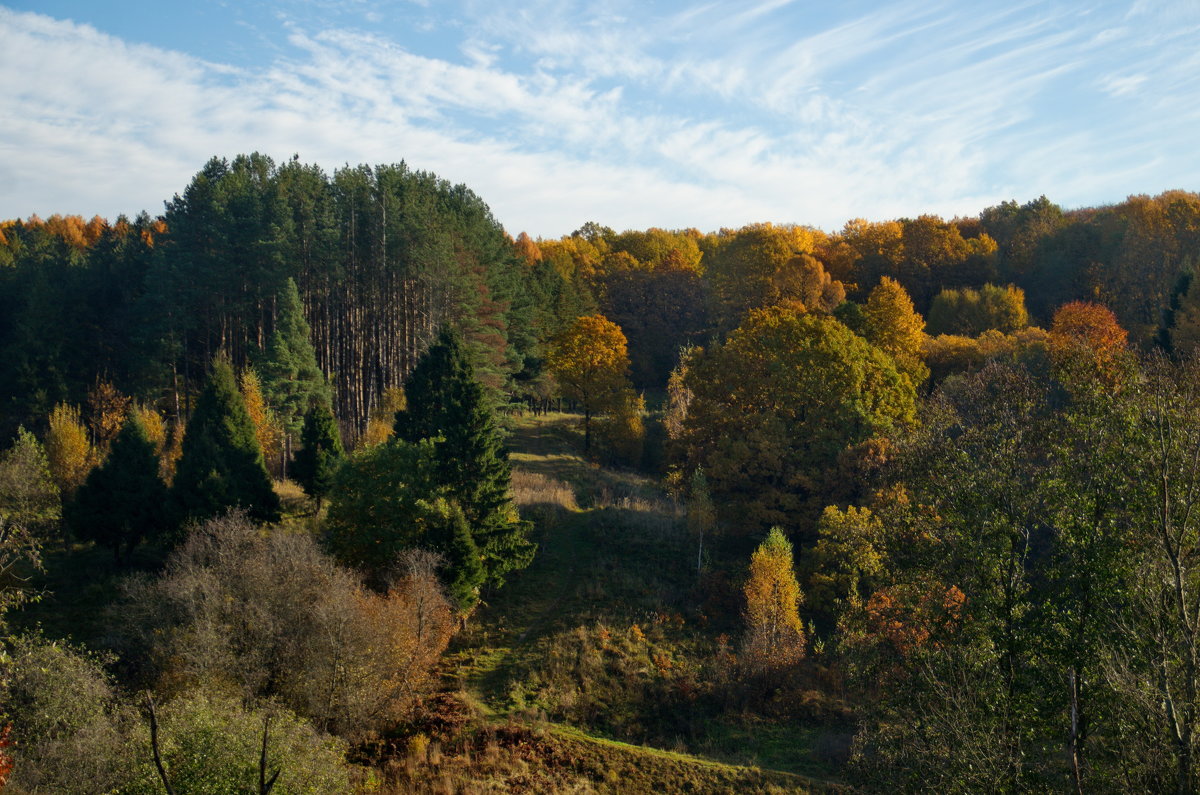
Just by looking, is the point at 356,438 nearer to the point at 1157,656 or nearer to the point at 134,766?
the point at 134,766

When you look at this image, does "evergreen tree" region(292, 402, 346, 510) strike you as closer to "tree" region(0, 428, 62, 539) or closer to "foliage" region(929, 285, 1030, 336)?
"tree" region(0, 428, 62, 539)

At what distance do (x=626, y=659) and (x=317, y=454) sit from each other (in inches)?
711

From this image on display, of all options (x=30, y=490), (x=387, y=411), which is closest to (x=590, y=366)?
(x=387, y=411)

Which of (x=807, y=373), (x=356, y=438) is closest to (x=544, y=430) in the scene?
(x=356, y=438)

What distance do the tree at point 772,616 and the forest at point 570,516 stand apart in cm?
14

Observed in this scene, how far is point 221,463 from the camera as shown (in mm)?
33031

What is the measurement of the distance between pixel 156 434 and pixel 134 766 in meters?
28.7

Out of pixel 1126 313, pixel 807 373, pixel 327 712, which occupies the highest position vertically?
pixel 1126 313

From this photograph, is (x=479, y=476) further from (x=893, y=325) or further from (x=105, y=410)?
(x=893, y=325)

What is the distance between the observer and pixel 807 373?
39938mm

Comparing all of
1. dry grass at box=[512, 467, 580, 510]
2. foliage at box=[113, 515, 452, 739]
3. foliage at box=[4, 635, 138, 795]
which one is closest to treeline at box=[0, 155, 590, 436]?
dry grass at box=[512, 467, 580, 510]

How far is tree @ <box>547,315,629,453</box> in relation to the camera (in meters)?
55.1

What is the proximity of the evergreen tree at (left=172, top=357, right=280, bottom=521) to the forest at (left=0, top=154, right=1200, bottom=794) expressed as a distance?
155 millimetres

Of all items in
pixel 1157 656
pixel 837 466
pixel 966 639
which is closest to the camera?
pixel 1157 656
